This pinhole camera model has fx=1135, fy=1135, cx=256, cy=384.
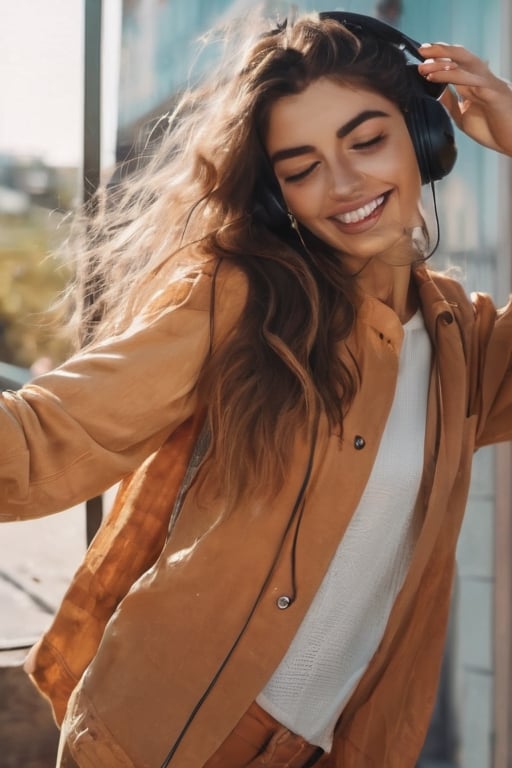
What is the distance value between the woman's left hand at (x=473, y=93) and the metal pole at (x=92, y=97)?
0.90 m

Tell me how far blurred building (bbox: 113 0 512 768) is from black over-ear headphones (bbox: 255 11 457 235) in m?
0.89

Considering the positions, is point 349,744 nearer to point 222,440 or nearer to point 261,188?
point 222,440

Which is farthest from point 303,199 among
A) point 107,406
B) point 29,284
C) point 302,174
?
point 29,284

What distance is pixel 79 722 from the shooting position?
1808 millimetres

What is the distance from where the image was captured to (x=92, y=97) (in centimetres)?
268

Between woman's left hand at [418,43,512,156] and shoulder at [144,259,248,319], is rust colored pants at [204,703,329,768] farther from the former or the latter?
woman's left hand at [418,43,512,156]

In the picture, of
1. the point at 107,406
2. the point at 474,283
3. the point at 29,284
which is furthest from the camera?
the point at 474,283

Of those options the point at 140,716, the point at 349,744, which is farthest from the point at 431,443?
the point at 140,716

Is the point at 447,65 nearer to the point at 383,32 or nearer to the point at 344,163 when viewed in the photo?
the point at 383,32

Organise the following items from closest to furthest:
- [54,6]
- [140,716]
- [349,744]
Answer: [140,716] < [349,744] < [54,6]

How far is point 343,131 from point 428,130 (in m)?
0.16

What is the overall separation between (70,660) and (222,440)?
0.51 m

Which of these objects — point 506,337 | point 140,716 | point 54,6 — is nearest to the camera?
point 140,716

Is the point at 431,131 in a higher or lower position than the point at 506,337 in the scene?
higher
